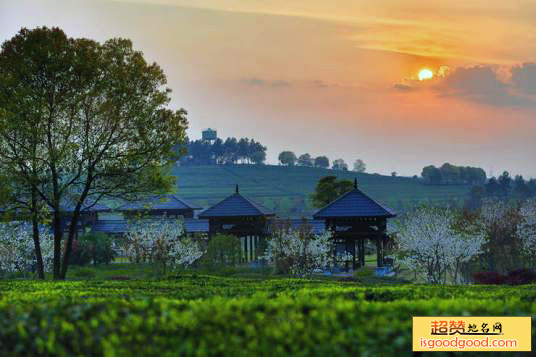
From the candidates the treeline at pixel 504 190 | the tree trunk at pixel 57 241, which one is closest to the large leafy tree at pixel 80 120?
the tree trunk at pixel 57 241

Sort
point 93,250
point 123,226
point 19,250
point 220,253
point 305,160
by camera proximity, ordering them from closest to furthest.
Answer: point 19,250 → point 220,253 → point 93,250 → point 123,226 → point 305,160

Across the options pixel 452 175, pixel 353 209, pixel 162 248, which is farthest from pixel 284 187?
pixel 162 248

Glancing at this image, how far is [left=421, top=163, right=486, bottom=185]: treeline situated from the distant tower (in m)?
59.8

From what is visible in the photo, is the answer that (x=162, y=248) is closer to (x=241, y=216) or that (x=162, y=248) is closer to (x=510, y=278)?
(x=241, y=216)

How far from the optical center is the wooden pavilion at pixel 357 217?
45.5 meters

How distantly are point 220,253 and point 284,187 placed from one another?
321 feet

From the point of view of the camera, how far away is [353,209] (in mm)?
45656

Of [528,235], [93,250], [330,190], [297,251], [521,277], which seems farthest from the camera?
[330,190]

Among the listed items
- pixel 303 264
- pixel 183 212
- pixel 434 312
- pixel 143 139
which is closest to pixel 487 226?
pixel 303 264

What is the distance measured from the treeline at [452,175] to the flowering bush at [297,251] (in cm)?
10601

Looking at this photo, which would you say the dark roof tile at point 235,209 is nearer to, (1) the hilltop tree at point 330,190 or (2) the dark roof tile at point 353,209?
(2) the dark roof tile at point 353,209

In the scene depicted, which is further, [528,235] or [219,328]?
[528,235]

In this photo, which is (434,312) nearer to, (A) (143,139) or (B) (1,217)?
(A) (143,139)

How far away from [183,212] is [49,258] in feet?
79.3
